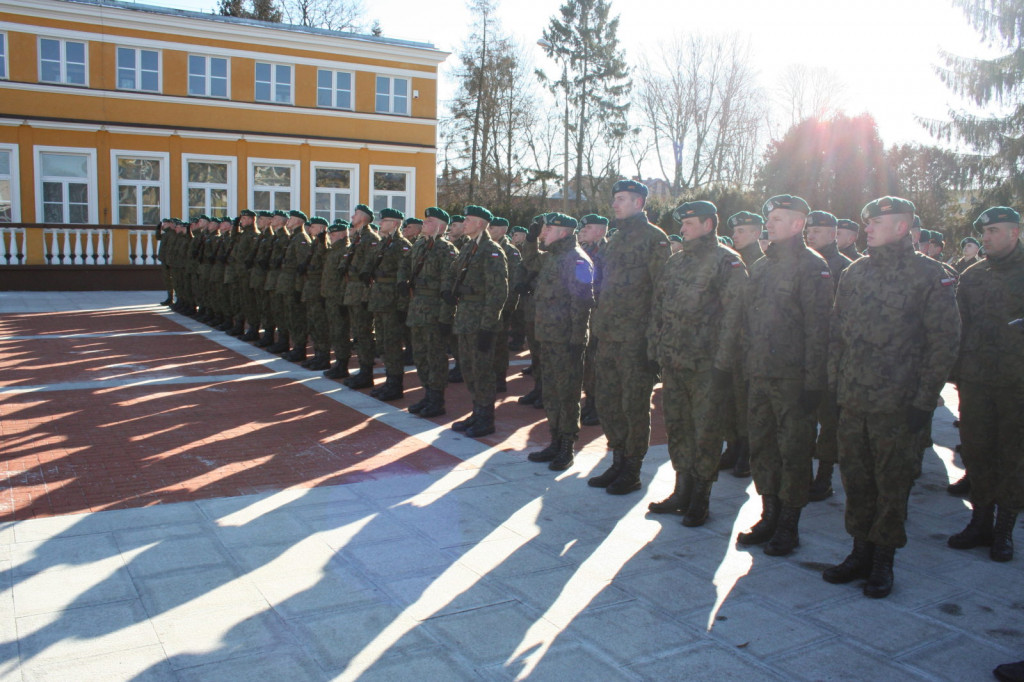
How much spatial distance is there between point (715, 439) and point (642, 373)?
815 millimetres

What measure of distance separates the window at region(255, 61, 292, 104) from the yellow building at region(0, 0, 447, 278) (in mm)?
40

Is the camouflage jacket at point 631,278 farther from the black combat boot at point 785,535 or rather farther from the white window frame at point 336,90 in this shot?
the white window frame at point 336,90

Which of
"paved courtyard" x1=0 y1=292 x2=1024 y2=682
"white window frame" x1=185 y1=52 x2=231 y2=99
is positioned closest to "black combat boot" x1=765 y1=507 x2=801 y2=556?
"paved courtyard" x1=0 y1=292 x2=1024 y2=682

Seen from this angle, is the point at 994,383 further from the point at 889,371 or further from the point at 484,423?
the point at 484,423

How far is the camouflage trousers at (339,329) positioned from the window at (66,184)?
58.8 ft

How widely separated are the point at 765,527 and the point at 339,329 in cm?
671

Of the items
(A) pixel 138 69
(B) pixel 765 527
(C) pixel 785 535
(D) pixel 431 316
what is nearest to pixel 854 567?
(C) pixel 785 535

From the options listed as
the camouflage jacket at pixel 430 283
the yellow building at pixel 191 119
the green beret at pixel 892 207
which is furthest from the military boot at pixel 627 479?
the yellow building at pixel 191 119

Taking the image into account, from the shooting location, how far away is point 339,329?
34.2ft

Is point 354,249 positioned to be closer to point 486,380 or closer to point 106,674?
point 486,380

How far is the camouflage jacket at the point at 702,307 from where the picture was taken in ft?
16.7

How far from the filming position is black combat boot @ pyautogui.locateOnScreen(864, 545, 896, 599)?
425 cm

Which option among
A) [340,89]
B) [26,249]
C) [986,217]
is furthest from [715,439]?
[340,89]

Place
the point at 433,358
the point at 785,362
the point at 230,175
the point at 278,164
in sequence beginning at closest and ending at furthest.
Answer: the point at 785,362 < the point at 433,358 < the point at 230,175 < the point at 278,164
